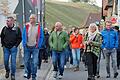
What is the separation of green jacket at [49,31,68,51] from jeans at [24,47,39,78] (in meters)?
1.49

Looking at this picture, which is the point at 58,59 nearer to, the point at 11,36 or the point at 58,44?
the point at 58,44

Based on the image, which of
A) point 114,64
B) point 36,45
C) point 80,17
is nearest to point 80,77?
point 114,64

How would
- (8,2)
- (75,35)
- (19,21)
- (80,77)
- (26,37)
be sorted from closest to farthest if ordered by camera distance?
1. (26,37)
2. (8,2)
3. (80,77)
4. (19,21)
5. (75,35)

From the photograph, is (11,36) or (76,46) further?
(76,46)

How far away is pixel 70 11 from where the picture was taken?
12188 cm

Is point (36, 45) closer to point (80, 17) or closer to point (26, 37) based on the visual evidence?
point (26, 37)

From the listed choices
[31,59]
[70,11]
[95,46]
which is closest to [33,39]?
[31,59]

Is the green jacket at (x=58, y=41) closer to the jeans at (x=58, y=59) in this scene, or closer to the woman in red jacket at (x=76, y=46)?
the jeans at (x=58, y=59)

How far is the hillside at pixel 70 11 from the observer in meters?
112

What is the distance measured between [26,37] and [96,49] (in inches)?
85.3

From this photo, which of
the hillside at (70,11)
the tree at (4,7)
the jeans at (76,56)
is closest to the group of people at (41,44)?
the tree at (4,7)

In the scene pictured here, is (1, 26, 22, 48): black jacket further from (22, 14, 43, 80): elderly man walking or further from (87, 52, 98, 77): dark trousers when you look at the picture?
(87, 52, 98, 77): dark trousers

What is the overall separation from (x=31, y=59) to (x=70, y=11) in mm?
108206

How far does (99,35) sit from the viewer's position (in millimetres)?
14633
